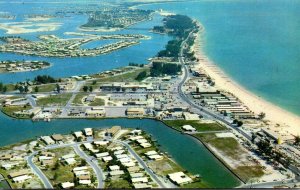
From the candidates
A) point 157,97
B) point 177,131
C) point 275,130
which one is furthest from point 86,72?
point 275,130

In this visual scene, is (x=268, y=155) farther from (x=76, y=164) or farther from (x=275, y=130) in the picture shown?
(x=76, y=164)

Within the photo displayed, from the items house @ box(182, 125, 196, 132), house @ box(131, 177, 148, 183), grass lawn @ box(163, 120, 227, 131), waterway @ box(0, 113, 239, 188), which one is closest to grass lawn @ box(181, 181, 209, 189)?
waterway @ box(0, 113, 239, 188)

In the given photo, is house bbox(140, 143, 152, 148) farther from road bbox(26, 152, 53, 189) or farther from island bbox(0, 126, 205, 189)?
road bbox(26, 152, 53, 189)

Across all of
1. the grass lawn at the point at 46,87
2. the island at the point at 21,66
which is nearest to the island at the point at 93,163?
the grass lawn at the point at 46,87

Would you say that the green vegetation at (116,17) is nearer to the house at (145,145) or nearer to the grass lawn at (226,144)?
the grass lawn at (226,144)

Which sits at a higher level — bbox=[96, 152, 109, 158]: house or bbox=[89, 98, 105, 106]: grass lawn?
bbox=[89, 98, 105, 106]: grass lawn
